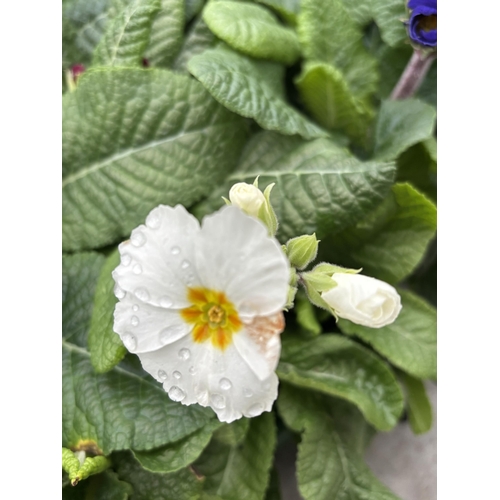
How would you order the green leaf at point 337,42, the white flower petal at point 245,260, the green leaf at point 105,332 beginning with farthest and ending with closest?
1. the green leaf at point 337,42
2. the green leaf at point 105,332
3. the white flower petal at point 245,260

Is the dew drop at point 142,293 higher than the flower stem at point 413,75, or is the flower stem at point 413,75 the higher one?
the flower stem at point 413,75

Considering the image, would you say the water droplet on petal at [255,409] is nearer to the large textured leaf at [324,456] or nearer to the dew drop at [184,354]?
the dew drop at [184,354]

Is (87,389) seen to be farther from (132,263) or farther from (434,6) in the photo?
(434,6)

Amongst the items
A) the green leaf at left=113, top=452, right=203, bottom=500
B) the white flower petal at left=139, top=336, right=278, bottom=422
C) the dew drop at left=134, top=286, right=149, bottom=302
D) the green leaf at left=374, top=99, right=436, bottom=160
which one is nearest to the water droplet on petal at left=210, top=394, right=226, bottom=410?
the white flower petal at left=139, top=336, right=278, bottom=422

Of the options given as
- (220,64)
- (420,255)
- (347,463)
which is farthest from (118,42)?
(347,463)

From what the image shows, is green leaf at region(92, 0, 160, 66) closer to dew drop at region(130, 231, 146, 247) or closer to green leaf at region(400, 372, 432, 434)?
dew drop at region(130, 231, 146, 247)

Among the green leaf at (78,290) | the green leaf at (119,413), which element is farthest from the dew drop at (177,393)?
the green leaf at (78,290)

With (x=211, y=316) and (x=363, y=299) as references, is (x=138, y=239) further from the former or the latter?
(x=363, y=299)
